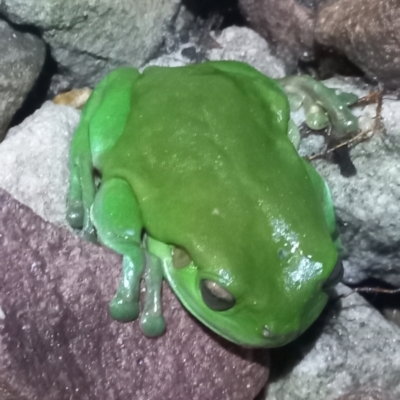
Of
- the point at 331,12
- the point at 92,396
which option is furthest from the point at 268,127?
the point at 92,396

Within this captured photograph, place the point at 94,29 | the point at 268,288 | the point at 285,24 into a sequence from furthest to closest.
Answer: the point at 285,24 → the point at 94,29 → the point at 268,288

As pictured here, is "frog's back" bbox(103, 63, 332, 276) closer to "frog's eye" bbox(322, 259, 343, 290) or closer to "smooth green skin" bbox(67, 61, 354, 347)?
"smooth green skin" bbox(67, 61, 354, 347)

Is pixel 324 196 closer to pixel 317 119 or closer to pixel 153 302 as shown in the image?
pixel 317 119

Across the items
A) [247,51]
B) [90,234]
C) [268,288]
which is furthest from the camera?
[247,51]

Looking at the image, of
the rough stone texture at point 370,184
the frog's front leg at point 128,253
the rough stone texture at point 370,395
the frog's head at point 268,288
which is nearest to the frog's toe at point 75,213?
the frog's front leg at point 128,253

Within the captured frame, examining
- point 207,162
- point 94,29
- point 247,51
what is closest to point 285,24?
point 247,51
